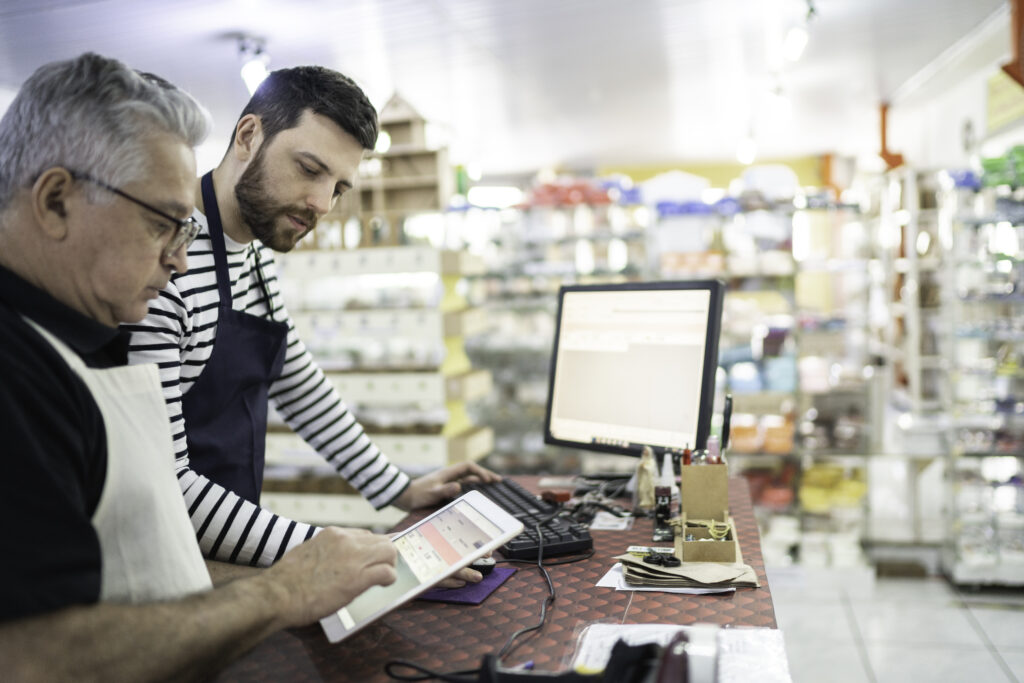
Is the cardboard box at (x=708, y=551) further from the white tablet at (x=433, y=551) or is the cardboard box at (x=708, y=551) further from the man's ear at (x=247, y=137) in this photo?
the man's ear at (x=247, y=137)

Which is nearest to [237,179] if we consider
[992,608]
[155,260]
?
[155,260]

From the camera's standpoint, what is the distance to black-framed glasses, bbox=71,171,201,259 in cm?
91

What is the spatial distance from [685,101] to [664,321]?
8017mm

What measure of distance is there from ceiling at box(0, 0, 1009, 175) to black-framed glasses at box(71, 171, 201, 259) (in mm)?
4942

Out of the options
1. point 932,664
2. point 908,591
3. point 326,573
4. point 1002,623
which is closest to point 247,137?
point 326,573

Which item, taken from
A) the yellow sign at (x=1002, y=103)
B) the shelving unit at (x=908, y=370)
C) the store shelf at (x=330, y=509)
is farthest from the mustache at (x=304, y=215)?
the yellow sign at (x=1002, y=103)

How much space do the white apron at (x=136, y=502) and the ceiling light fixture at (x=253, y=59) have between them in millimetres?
5267

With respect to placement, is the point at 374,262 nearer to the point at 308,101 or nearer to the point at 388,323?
the point at 388,323

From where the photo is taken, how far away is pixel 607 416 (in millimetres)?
1961

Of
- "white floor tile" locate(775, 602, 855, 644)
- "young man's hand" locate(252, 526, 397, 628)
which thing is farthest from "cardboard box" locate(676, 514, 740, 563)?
"white floor tile" locate(775, 602, 855, 644)

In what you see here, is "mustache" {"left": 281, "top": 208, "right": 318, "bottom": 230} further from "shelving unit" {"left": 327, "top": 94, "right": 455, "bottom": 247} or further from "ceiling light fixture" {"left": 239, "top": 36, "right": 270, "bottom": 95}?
"ceiling light fixture" {"left": 239, "top": 36, "right": 270, "bottom": 95}

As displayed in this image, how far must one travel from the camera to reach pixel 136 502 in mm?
927

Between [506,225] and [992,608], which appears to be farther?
[506,225]

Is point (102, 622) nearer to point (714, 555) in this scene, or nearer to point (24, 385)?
point (24, 385)
